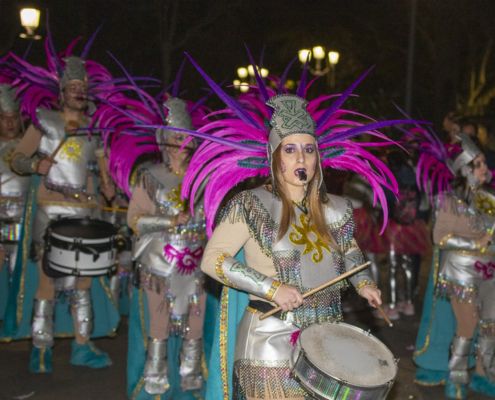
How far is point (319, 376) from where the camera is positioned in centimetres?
311

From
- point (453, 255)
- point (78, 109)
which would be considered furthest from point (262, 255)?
point (78, 109)

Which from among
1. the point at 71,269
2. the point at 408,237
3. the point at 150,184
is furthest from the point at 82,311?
the point at 408,237

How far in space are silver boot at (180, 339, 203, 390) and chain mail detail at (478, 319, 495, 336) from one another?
2.07 meters

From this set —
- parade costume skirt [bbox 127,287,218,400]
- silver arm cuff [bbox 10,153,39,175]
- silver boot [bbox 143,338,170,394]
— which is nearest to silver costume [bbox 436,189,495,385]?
parade costume skirt [bbox 127,287,218,400]

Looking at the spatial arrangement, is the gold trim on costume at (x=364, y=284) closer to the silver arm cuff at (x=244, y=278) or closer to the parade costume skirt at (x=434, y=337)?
the silver arm cuff at (x=244, y=278)

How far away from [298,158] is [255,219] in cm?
33

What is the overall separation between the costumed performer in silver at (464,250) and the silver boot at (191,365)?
188cm

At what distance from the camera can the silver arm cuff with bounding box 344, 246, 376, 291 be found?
362 centimetres

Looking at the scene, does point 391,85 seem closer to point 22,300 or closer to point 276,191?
point 22,300

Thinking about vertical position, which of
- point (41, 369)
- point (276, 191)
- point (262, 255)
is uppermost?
point (276, 191)

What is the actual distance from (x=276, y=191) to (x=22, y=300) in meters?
3.76

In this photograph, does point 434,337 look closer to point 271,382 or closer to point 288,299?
point 271,382

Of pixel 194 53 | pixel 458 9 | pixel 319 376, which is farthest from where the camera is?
pixel 458 9

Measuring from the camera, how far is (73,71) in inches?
240
